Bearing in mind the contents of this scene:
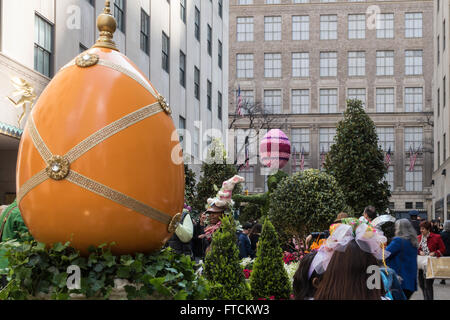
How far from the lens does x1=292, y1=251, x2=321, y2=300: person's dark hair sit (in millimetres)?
3787

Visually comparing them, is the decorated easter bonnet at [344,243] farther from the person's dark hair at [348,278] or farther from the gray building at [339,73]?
the gray building at [339,73]

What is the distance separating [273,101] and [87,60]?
201 feet

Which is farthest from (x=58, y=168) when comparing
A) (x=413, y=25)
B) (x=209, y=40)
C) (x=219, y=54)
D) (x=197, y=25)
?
(x=413, y=25)

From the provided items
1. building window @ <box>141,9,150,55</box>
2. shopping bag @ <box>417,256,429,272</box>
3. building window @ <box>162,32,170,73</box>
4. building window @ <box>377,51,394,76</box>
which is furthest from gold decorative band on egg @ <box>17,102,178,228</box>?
building window @ <box>377,51,394,76</box>

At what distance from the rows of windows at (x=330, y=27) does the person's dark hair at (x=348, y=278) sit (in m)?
63.3

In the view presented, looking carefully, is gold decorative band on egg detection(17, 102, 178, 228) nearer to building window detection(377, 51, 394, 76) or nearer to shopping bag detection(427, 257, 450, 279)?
shopping bag detection(427, 257, 450, 279)

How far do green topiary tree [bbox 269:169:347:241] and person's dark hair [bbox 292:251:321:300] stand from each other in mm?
5517

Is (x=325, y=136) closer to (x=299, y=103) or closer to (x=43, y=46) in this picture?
(x=299, y=103)

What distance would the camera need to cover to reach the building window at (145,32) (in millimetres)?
23922

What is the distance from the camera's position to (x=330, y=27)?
6450 centimetres

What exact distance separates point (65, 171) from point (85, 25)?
51.9ft

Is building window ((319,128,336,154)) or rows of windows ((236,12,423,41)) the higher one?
rows of windows ((236,12,423,41))

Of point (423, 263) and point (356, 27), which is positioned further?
point (356, 27)
